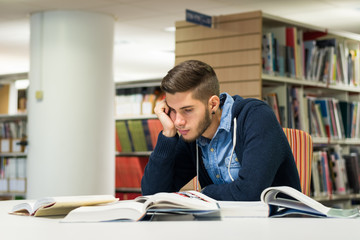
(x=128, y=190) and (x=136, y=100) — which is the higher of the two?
(x=136, y=100)

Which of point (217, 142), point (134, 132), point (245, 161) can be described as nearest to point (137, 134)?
point (134, 132)

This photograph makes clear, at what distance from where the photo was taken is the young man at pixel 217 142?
6.20 ft

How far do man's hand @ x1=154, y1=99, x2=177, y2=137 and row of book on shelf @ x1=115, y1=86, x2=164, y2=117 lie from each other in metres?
3.64

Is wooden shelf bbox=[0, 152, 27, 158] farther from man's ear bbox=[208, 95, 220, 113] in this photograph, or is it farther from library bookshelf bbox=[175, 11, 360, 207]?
man's ear bbox=[208, 95, 220, 113]

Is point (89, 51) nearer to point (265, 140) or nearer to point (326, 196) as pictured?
point (326, 196)

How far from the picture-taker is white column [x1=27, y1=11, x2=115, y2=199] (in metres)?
5.84

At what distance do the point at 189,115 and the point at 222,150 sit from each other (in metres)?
0.18

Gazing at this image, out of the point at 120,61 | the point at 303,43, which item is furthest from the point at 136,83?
the point at 120,61

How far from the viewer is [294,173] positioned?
81.2 inches

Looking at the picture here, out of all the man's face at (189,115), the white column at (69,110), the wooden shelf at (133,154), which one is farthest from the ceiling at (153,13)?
the man's face at (189,115)

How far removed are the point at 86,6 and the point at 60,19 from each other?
0.32 metres

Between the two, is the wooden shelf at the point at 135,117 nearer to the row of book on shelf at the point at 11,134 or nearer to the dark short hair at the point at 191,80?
the row of book on shelf at the point at 11,134

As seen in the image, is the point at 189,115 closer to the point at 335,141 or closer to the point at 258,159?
the point at 258,159

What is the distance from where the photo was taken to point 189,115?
2.06 meters
